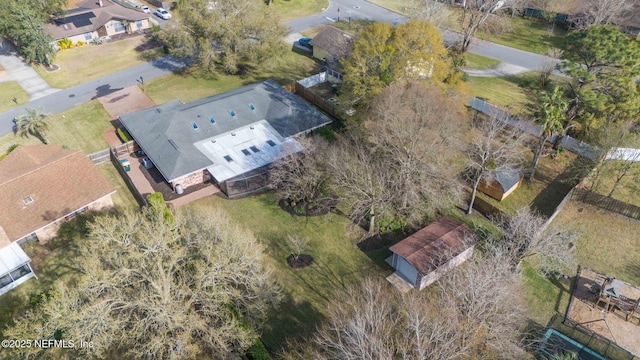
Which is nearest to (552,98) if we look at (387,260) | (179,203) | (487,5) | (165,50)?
(387,260)

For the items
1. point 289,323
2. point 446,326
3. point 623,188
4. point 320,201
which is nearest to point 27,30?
point 320,201

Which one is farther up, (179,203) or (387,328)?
(387,328)

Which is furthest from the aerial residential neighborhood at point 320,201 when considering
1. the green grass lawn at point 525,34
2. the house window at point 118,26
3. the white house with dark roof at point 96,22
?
the house window at point 118,26

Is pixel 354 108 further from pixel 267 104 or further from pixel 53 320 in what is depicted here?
pixel 53 320

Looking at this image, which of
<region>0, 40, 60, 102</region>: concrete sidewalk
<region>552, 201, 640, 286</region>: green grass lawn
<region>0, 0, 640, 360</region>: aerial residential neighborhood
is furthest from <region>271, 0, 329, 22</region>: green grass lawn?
<region>552, 201, 640, 286</region>: green grass lawn

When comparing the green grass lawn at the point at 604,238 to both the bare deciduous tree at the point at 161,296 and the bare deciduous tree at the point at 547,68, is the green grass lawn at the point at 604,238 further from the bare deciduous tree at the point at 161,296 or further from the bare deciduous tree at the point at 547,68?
the bare deciduous tree at the point at 161,296

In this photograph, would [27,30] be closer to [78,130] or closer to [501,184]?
[78,130]

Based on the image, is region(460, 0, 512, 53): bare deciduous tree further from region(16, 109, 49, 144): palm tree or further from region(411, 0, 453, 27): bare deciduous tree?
region(16, 109, 49, 144): palm tree
